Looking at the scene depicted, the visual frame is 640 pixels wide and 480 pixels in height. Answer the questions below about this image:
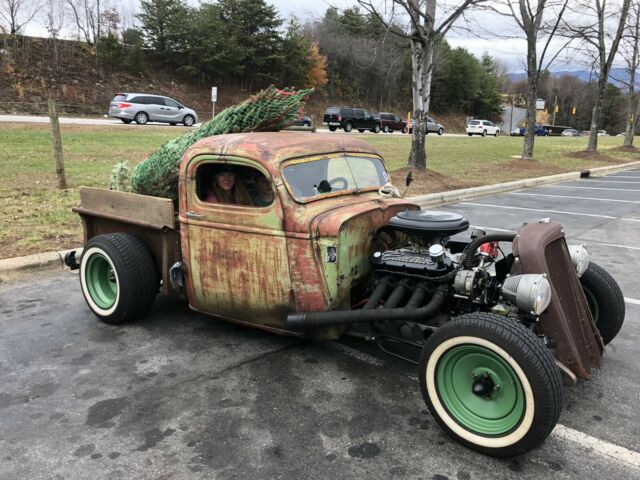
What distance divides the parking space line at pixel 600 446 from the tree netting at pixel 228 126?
328 cm

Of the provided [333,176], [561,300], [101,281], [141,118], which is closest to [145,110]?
[141,118]

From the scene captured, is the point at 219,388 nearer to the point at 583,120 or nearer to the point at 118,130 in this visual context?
the point at 118,130

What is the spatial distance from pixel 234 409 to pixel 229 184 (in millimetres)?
1658

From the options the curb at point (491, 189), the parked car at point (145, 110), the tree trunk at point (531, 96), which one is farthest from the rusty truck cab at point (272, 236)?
the parked car at point (145, 110)

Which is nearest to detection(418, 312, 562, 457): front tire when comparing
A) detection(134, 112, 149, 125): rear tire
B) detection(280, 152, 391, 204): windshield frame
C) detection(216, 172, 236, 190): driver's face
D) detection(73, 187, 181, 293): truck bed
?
detection(280, 152, 391, 204): windshield frame

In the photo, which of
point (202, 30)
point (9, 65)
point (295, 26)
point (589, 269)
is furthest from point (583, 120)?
point (589, 269)

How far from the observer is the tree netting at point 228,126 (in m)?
4.63

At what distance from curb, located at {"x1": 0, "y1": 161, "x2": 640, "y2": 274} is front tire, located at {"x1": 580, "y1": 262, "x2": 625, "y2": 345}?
5.21m

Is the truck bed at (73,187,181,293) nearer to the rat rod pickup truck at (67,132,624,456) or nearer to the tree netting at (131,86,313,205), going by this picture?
→ the rat rod pickup truck at (67,132,624,456)

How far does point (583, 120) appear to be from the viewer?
303 ft

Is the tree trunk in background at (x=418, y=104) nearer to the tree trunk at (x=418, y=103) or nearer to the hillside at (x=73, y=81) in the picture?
the tree trunk at (x=418, y=103)

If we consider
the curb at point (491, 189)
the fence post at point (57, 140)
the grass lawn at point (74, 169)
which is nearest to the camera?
the grass lawn at point (74, 169)

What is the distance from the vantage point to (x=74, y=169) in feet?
36.3

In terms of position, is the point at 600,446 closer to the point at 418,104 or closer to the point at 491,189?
the point at 491,189
